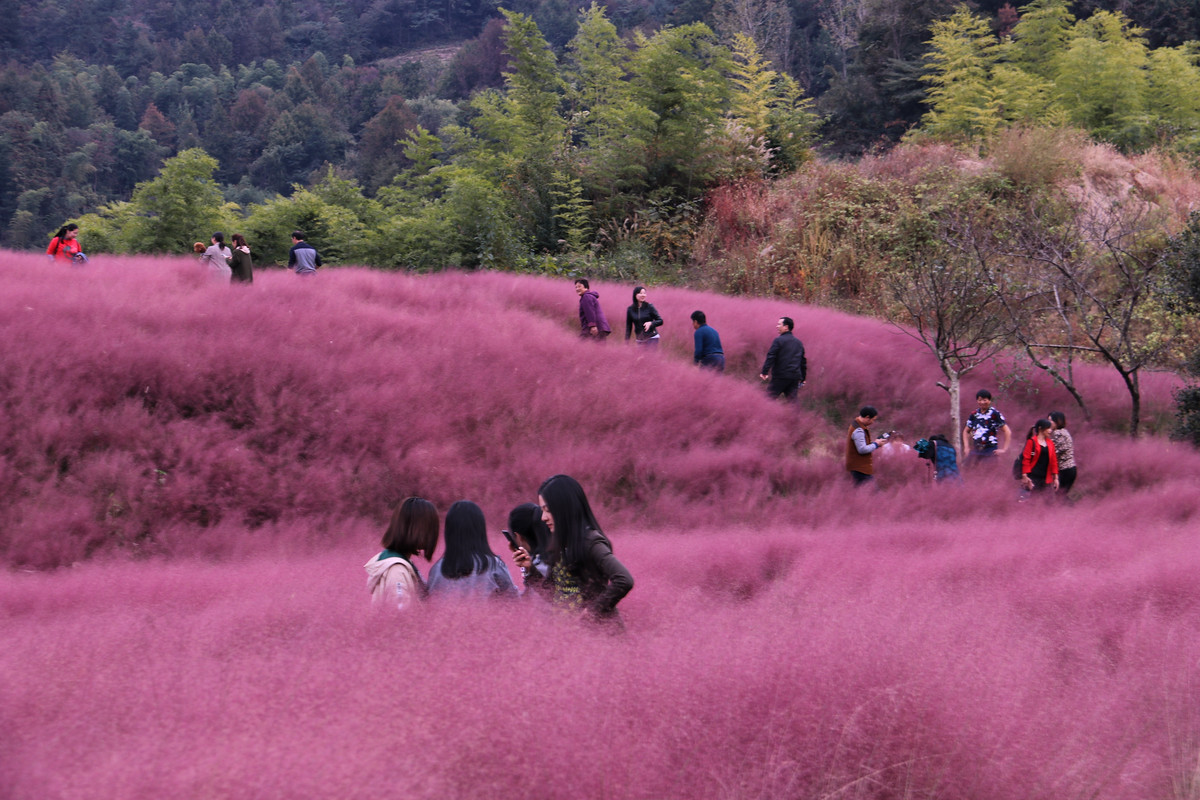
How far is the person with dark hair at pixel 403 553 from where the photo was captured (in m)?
4.32

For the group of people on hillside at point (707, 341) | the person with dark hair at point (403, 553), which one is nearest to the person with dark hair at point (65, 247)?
the group of people on hillside at point (707, 341)

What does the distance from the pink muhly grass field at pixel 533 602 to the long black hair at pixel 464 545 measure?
384 mm

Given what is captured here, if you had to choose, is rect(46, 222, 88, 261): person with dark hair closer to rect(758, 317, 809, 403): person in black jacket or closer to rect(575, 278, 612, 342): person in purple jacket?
rect(575, 278, 612, 342): person in purple jacket

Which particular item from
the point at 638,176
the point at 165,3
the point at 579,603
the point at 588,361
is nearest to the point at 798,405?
the point at 588,361

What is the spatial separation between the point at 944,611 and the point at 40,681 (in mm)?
4691

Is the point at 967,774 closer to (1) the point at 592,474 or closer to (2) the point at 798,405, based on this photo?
(1) the point at 592,474

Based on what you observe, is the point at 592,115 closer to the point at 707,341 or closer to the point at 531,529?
the point at 707,341

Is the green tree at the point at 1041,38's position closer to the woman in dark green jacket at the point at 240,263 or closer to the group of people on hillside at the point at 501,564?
the woman in dark green jacket at the point at 240,263

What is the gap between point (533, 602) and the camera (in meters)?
4.25

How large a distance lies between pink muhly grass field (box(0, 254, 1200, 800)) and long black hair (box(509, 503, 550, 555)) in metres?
0.53

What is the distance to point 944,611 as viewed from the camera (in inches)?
196

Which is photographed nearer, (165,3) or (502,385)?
(502,385)

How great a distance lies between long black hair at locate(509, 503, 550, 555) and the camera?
4.64 m


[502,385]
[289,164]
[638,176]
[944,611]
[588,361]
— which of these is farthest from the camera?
[289,164]
